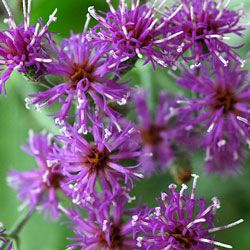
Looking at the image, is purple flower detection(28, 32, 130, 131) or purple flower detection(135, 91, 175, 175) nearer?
purple flower detection(28, 32, 130, 131)

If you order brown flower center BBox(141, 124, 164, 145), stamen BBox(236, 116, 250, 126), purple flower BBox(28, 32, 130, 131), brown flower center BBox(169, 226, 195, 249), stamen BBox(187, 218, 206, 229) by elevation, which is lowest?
brown flower center BBox(169, 226, 195, 249)

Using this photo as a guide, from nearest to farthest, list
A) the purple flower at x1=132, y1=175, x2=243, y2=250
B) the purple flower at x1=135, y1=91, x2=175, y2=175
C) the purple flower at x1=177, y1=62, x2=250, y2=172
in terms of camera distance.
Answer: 1. the purple flower at x1=132, y1=175, x2=243, y2=250
2. the purple flower at x1=177, y1=62, x2=250, y2=172
3. the purple flower at x1=135, y1=91, x2=175, y2=175

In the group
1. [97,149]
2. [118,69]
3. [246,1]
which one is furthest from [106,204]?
[246,1]

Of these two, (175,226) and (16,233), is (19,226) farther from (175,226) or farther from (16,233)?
(175,226)

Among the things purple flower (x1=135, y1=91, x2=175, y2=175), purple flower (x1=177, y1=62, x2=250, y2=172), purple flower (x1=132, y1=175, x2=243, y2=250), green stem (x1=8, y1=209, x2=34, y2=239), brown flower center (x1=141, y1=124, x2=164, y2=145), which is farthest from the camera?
brown flower center (x1=141, y1=124, x2=164, y2=145)

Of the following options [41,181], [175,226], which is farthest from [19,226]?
[175,226]

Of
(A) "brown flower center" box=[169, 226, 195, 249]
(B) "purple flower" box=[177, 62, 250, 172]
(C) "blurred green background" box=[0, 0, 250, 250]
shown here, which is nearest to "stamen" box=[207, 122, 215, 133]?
(B) "purple flower" box=[177, 62, 250, 172]

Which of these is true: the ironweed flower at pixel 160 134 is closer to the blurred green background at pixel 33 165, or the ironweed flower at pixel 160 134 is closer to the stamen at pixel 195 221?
the blurred green background at pixel 33 165

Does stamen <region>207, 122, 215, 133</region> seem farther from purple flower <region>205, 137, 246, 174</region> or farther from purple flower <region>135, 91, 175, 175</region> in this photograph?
purple flower <region>135, 91, 175, 175</region>
